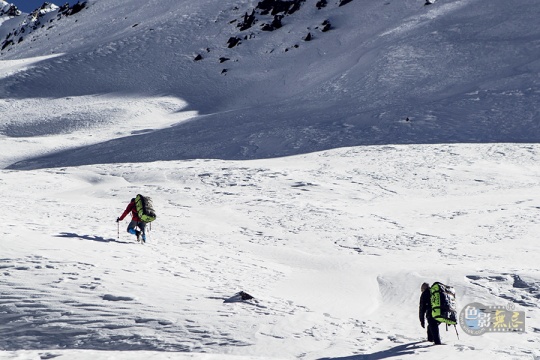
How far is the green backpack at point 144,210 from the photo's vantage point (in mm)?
14734

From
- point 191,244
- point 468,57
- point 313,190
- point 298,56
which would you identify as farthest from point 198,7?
point 191,244

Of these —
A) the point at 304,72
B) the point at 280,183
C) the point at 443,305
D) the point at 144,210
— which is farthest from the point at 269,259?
the point at 304,72

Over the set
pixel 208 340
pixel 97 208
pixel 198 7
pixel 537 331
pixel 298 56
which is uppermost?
pixel 198 7

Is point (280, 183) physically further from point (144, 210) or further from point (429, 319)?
point (429, 319)

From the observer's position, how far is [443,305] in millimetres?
9227

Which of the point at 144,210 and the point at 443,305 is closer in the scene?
the point at 443,305

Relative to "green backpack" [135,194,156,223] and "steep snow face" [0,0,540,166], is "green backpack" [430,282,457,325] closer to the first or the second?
"green backpack" [135,194,156,223]

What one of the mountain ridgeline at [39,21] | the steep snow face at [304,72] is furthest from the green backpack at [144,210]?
the mountain ridgeline at [39,21]

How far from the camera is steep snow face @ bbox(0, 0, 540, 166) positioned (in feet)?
115

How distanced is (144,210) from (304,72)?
39.4m

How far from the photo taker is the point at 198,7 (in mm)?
75562

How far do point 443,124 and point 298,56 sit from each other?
24.4 metres

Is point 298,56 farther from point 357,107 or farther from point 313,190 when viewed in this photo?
point 313,190

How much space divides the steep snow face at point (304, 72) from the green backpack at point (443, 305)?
2280 centimetres
